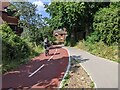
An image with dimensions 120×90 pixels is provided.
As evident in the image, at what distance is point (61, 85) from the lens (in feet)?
39.2

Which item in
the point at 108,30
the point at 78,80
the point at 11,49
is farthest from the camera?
the point at 108,30

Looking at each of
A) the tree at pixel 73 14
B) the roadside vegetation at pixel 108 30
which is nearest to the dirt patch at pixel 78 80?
the roadside vegetation at pixel 108 30

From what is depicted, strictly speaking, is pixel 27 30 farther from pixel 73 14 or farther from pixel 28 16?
pixel 73 14

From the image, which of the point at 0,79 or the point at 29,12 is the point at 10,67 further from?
the point at 29,12

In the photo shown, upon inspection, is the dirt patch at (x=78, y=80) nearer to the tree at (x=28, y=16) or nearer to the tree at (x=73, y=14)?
the tree at (x=73, y=14)

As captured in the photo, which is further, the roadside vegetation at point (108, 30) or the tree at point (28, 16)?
the tree at point (28, 16)

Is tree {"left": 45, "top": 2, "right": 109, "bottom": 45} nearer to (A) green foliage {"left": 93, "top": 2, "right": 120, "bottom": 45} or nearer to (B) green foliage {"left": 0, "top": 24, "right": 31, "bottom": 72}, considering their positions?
(A) green foliage {"left": 93, "top": 2, "right": 120, "bottom": 45}

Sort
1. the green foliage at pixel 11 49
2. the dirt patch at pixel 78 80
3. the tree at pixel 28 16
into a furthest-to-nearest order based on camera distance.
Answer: the tree at pixel 28 16 < the green foliage at pixel 11 49 < the dirt patch at pixel 78 80

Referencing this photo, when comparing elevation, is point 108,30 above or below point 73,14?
below

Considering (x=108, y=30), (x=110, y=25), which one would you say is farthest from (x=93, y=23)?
(x=110, y=25)

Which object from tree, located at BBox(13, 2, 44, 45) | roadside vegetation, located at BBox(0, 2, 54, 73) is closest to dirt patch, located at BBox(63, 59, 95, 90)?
roadside vegetation, located at BBox(0, 2, 54, 73)

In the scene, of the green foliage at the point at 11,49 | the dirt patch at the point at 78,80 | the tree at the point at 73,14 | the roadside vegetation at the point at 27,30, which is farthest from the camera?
the tree at the point at 73,14

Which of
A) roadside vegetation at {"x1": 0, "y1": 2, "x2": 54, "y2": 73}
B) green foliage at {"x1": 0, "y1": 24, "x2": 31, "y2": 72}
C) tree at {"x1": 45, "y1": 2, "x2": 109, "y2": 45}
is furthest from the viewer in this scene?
tree at {"x1": 45, "y1": 2, "x2": 109, "y2": 45}

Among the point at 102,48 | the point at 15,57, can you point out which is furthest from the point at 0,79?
the point at 102,48
